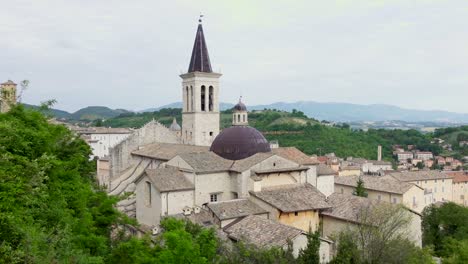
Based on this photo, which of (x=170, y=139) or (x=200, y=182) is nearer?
(x=200, y=182)

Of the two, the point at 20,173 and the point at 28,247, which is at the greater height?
the point at 20,173

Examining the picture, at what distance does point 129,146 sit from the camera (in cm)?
4631

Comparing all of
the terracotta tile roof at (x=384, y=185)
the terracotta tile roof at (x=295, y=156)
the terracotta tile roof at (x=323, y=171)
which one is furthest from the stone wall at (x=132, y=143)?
the terracotta tile roof at (x=384, y=185)

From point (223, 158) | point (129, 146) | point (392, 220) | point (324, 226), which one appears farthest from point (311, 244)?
point (129, 146)

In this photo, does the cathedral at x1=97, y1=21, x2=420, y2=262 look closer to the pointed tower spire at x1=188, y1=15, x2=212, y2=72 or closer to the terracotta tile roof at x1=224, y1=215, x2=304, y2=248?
the terracotta tile roof at x1=224, y1=215, x2=304, y2=248

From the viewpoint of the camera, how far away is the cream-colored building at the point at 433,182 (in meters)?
71.2

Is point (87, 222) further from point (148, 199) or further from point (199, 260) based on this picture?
point (148, 199)

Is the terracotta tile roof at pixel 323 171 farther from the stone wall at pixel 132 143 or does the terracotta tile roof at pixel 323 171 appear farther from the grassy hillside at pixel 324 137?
the grassy hillside at pixel 324 137

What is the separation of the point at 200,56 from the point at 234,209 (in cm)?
2156

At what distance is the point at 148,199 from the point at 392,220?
1637 centimetres

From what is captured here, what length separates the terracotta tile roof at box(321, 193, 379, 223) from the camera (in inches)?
1177

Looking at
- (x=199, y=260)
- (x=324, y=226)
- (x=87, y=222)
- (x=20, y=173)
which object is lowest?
(x=324, y=226)

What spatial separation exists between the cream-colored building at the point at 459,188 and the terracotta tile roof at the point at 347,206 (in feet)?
181

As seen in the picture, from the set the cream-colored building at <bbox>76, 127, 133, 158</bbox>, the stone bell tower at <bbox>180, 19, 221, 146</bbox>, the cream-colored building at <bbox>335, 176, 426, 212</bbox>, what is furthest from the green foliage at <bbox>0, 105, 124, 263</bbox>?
the cream-colored building at <bbox>76, 127, 133, 158</bbox>
